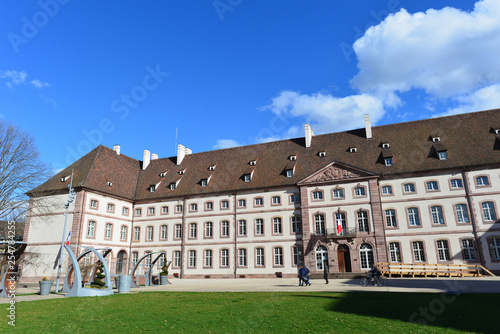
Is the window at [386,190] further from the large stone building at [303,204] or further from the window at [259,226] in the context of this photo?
the window at [259,226]

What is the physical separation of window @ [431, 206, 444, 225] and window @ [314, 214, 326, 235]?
992cm

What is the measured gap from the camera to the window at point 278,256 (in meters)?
36.9

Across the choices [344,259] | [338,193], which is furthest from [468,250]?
[338,193]

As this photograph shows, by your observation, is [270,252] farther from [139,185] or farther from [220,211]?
[139,185]

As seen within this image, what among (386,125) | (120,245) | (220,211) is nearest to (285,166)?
(220,211)

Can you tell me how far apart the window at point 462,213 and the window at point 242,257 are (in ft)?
67.8

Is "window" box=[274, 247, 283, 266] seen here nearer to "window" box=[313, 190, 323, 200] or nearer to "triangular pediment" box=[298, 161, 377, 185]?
"window" box=[313, 190, 323, 200]

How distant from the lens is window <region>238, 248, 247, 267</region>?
126 ft

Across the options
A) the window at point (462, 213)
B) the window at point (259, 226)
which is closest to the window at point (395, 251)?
the window at point (462, 213)

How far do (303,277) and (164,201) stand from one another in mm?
24136

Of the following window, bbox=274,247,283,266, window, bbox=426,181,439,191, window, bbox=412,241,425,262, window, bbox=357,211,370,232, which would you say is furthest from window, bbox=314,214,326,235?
window, bbox=426,181,439,191

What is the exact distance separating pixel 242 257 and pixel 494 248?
23067mm

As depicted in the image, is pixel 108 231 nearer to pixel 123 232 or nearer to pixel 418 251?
pixel 123 232

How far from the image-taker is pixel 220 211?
133 ft
